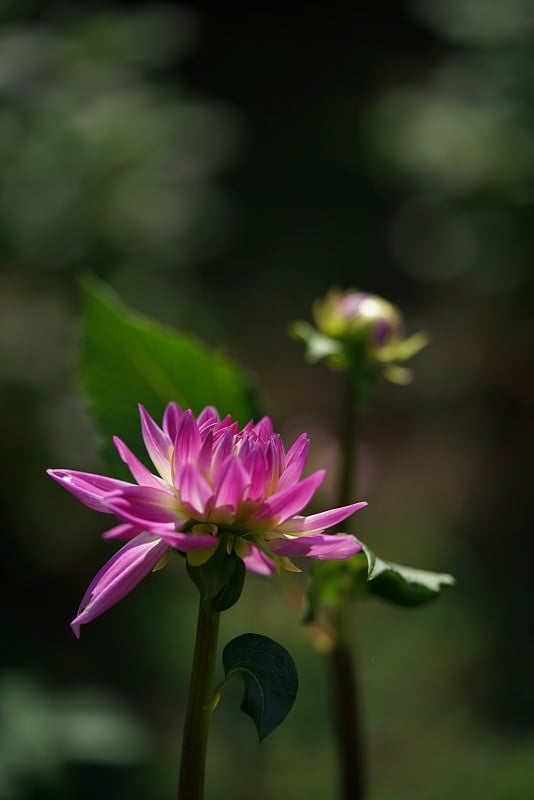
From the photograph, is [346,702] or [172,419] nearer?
[172,419]

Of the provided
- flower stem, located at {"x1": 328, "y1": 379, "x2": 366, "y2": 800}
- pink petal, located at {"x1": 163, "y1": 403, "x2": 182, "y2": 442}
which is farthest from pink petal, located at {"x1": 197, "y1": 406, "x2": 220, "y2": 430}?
flower stem, located at {"x1": 328, "y1": 379, "x2": 366, "y2": 800}

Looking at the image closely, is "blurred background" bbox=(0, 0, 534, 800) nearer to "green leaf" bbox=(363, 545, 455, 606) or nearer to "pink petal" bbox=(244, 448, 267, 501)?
"green leaf" bbox=(363, 545, 455, 606)

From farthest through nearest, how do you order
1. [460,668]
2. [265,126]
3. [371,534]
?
1. [265,126]
2. [371,534]
3. [460,668]

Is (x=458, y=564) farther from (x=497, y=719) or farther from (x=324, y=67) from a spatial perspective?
(x=324, y=67)

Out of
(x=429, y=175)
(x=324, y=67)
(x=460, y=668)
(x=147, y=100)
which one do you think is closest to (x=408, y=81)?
(x=324, y=67)

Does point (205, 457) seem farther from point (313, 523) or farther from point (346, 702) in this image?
point (346, 702)

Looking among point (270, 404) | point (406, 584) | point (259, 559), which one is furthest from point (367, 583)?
point (270, 404)
